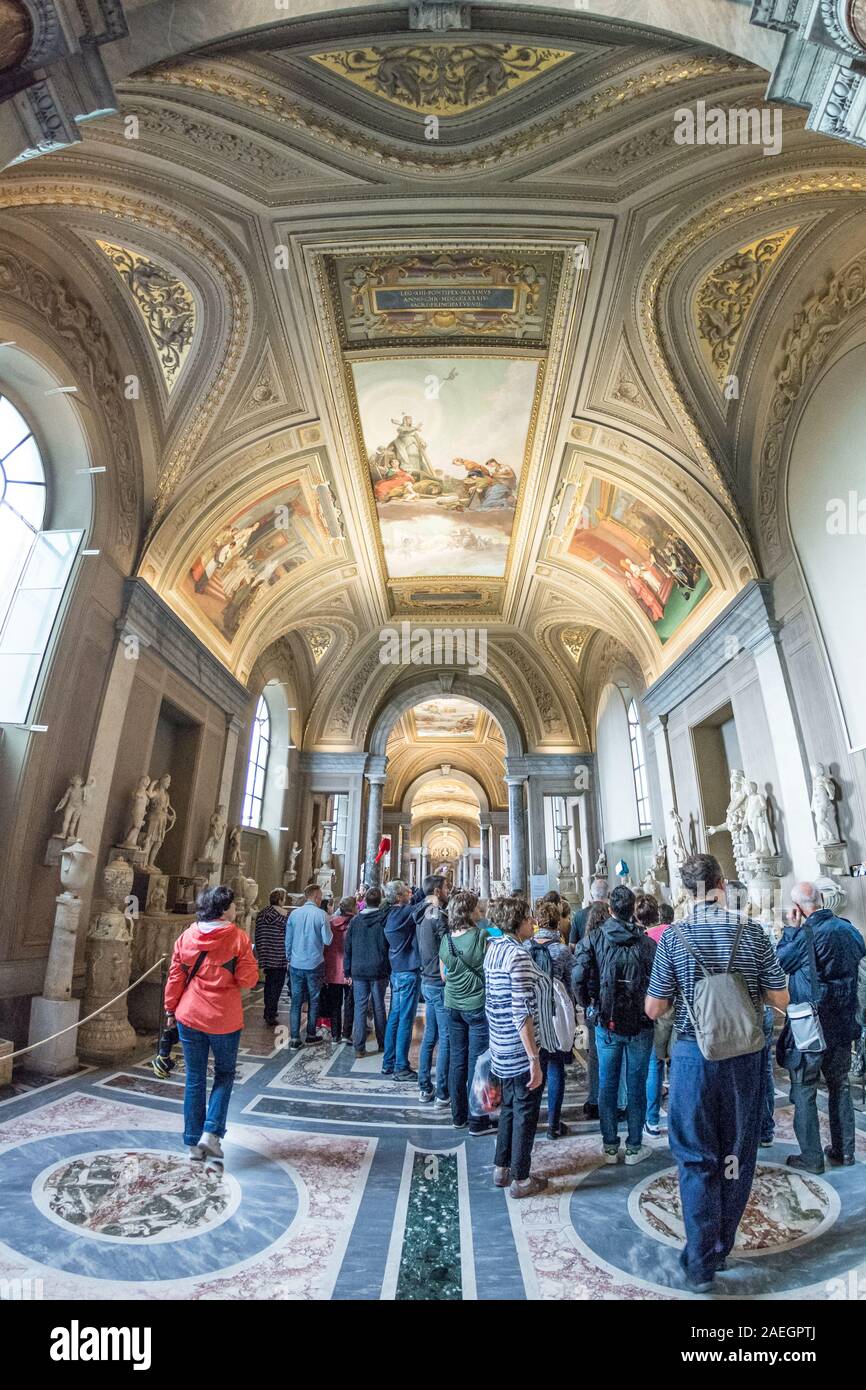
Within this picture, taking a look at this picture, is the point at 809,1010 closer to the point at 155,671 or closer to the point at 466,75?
the point at 466,75

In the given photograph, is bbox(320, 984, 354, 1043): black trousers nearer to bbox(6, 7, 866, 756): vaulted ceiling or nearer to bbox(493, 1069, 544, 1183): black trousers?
bbox(493, 1069, 544, 1183): black trousers

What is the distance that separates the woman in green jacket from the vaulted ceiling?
6.57 metres

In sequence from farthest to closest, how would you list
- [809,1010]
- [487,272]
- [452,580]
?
1. [452,580]
2. [487,272]
3. [809,1010]

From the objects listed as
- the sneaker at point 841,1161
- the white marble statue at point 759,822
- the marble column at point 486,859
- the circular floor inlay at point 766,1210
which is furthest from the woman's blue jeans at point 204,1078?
the marble column at point 486,859

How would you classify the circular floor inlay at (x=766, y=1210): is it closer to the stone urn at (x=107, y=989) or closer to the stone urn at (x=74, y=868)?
the stone urn at (x=107, y=989)

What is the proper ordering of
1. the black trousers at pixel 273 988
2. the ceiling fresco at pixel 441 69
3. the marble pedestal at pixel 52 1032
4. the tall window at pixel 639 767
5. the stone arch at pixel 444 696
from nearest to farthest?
the ceiling fresco at pixel 441 69
the marble pedestal at pixel 52 1032
the black trousers at pixel 273 988
the tall window at pixel 639 767
the stone arch at pixel 444 696

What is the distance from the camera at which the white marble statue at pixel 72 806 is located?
22.2 ft

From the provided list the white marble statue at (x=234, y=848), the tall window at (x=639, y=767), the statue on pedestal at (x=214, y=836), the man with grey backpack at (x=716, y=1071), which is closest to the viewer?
the man with grey backpack at (x=716, y=1071)

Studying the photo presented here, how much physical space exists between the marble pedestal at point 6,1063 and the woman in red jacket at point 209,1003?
2315mm

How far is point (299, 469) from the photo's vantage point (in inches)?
407

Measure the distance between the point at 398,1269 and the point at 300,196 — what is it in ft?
27.2

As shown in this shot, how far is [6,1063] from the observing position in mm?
5305

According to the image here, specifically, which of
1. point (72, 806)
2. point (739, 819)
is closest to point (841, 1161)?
point (739, 819)

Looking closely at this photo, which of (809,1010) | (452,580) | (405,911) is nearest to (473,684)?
(452,580)
